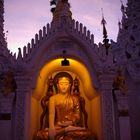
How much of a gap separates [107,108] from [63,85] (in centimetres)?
170

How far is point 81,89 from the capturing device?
748cm

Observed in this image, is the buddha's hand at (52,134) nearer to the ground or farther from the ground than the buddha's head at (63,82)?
nearer to the ground

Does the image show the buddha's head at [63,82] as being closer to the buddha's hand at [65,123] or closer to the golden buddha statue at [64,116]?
the golden buddha statue at [64,116]

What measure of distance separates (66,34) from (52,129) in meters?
2.39

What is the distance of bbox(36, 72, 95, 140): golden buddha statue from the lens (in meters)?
5.95

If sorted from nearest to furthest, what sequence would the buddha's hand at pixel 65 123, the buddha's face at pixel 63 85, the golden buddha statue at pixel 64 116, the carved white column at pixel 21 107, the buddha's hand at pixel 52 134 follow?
the carved white column at pixel 21 107, the buddha's hand at pixel 52 134, the golden buddha statue at pixel 64 116, the buddha's hand at pixel 65 123, the buddha's face at pixel 63 85

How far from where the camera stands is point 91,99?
706 cm

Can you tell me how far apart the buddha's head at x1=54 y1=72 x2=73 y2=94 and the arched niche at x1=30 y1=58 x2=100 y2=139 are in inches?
10.6

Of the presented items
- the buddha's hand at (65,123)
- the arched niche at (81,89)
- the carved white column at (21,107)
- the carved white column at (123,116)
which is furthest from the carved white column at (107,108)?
the carved white column at (21,107)

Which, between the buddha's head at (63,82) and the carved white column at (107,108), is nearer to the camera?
the carved white column at (107,108)

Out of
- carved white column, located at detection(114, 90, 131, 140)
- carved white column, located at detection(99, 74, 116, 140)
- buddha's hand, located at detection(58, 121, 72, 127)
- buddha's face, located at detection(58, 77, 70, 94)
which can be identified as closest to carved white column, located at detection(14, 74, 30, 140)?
buddha's hand, located at detection(58, 121, 72, 127)

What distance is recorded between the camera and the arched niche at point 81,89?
6.37m

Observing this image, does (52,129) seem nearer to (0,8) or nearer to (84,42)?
(84,42)

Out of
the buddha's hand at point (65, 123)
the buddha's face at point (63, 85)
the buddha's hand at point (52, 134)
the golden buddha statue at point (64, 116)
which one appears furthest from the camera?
the buddha's face at point (63, 85)
